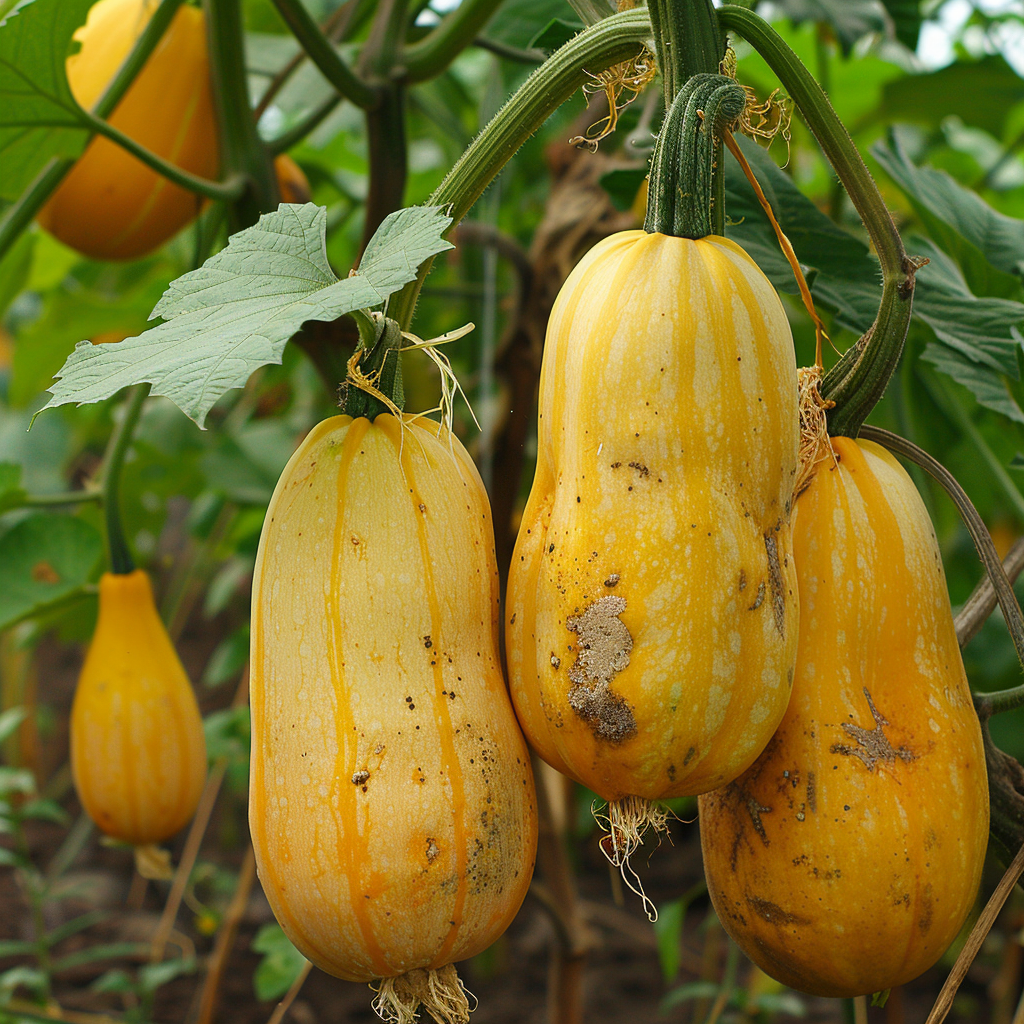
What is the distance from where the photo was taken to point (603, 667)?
0.40 meters

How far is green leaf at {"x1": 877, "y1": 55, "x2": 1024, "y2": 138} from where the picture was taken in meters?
1.26

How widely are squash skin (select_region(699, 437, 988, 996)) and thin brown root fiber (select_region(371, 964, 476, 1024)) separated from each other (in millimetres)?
146

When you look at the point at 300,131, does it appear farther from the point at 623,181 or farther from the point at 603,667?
the point at 603,667

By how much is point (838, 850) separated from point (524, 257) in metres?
0.85

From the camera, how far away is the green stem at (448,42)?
78 centimetres

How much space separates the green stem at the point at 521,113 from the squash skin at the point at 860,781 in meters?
0.23

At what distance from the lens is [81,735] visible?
2.93 feet

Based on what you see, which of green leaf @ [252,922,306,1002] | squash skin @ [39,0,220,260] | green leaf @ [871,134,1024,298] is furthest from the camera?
green leaf @ [252,922,306,1002]

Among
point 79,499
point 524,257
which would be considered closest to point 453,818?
point 79,499

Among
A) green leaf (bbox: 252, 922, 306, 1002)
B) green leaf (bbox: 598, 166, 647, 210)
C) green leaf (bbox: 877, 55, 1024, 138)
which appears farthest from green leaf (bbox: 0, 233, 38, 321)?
green leaf (bbox: 877, 55, 1024, 138)

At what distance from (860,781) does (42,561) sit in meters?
0.86

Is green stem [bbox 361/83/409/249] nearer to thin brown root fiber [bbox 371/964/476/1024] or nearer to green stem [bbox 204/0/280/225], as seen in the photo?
green stem [bbox 204/0/280/225]

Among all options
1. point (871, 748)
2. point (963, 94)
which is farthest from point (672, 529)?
point (963, 94)

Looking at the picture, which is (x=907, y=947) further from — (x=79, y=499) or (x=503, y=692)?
(x=79, y=499)
